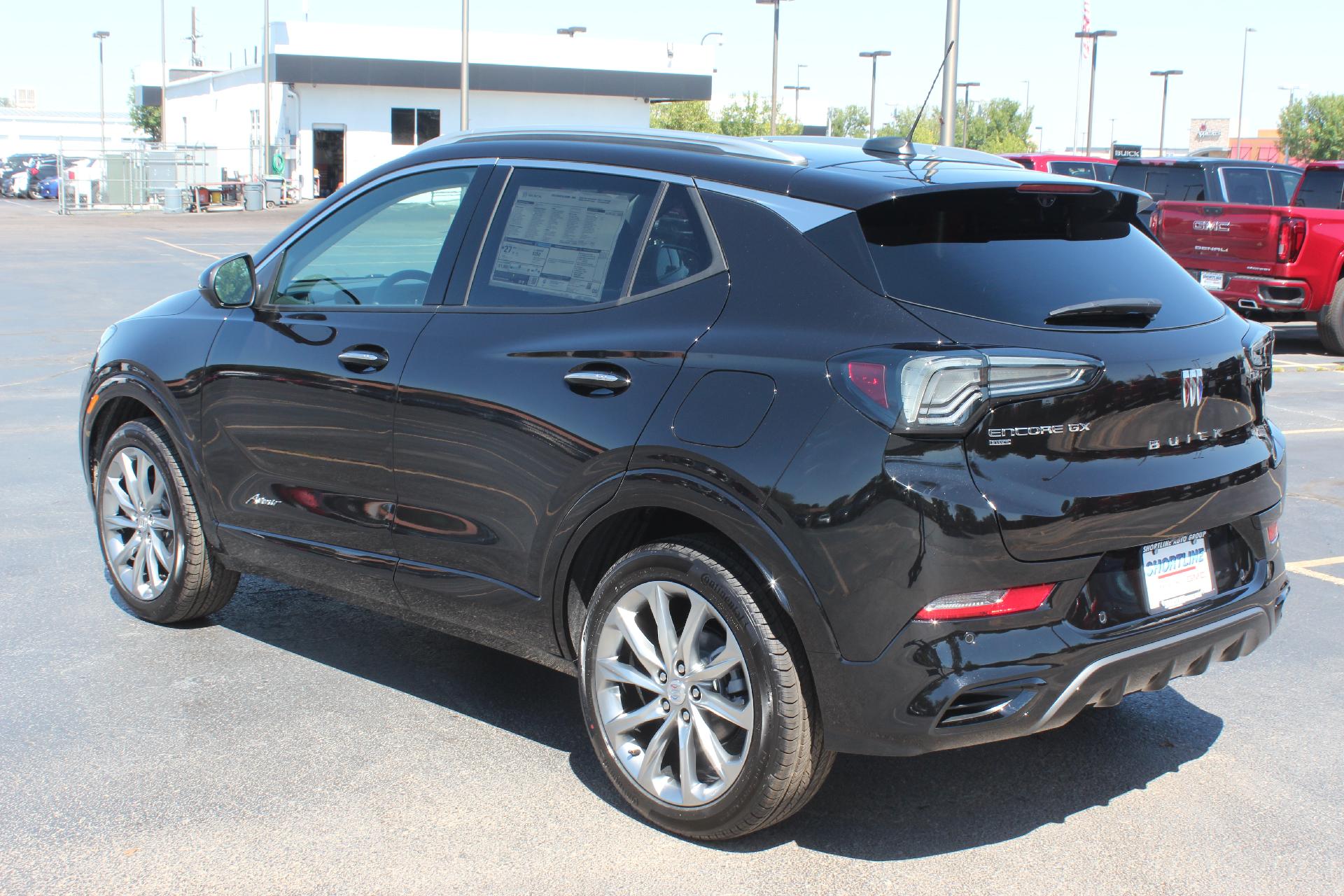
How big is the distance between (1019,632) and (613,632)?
44.7 inches

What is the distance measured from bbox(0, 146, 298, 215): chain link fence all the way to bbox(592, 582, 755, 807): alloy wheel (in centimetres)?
4544

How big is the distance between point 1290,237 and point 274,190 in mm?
39253

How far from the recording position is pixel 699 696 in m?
3.61

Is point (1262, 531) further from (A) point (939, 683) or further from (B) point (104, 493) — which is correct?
(B) point (104, 493)

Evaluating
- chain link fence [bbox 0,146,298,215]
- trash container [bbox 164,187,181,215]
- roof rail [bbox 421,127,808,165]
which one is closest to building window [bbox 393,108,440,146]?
chain link fence [bbox 0,146,298,215]

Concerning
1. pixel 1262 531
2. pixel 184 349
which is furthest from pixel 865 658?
pixel 184 349


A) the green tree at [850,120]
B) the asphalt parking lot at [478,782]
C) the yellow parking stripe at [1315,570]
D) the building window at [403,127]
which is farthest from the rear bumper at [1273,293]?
the green tree at [850,120]

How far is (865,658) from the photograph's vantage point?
325 cm

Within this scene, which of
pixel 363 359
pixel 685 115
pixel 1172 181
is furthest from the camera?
pixel 685 115

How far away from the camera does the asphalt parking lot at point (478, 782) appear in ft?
11.5

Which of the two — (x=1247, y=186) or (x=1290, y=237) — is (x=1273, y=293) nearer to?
(x=1290, y=237)

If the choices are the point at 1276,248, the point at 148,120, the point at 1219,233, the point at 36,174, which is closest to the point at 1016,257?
the point at 1276,248

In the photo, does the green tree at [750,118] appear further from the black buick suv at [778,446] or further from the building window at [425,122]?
the black buick suv at [778,446]

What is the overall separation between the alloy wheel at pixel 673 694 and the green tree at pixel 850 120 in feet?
339
